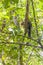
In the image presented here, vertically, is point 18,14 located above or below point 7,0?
below

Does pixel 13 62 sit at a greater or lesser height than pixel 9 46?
lesser

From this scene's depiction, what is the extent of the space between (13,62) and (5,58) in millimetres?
70

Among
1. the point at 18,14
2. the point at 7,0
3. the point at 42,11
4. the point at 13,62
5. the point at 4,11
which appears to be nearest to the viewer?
the point at 7,0

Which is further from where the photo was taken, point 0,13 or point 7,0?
point 0,13

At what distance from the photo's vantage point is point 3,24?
134cm

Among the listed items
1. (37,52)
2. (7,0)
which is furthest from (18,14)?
(7,0)

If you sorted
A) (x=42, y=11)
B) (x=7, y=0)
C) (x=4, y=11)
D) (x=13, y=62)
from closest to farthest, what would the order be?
(x=7, y=0) → (x=4, y=11) → (x=42, y=11) → (x=13, y=62)

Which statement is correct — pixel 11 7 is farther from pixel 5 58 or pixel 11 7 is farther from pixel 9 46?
pixel 5 58

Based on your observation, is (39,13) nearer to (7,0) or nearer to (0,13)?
(0,13)

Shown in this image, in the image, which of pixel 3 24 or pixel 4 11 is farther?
pixel 3 24

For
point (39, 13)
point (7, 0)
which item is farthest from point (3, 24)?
point (7, 0)

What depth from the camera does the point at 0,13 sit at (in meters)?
1.15

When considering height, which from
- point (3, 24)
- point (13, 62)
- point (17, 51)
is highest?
point (3, 24)

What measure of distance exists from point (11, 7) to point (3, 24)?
0.99ft
